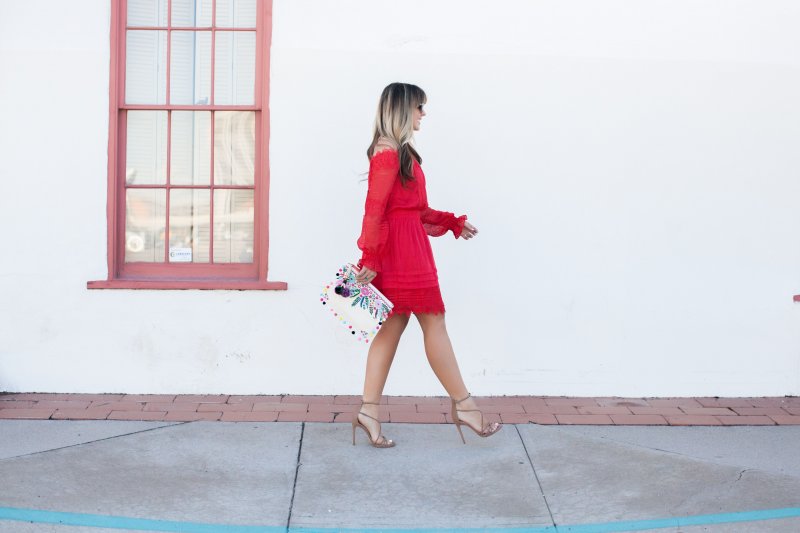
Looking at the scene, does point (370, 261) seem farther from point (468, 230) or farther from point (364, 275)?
point (468, 230)

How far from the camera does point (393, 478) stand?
4723 mm

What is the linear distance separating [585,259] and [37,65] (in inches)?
145

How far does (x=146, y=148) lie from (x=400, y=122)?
2185mm

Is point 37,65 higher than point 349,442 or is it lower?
higher

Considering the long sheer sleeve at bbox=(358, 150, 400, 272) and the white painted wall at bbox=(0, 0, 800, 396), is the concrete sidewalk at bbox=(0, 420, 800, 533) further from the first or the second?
the long sheer sleeve at bbox=(358, 150, 400, 272)

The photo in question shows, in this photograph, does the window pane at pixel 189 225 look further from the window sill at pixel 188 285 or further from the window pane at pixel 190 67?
the window pane at pixel 190 67

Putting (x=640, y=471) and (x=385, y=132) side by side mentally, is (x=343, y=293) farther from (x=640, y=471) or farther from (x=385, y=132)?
(x=640, y=471)

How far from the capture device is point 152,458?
494cm

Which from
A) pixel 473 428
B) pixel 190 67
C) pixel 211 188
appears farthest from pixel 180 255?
pixel 473 428

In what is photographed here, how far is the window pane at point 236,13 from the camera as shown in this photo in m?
6.25

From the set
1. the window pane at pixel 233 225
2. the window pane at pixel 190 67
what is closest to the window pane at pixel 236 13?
the window pane at pixel 190 67

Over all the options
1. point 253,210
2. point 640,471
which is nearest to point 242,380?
point 253,210

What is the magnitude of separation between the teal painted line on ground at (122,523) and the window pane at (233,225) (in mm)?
2458

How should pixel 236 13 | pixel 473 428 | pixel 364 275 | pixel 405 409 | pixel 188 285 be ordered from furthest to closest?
pixel 236 13, pixel 188 285, pixel 405 409, pixel 473 428, pixel 364 275
